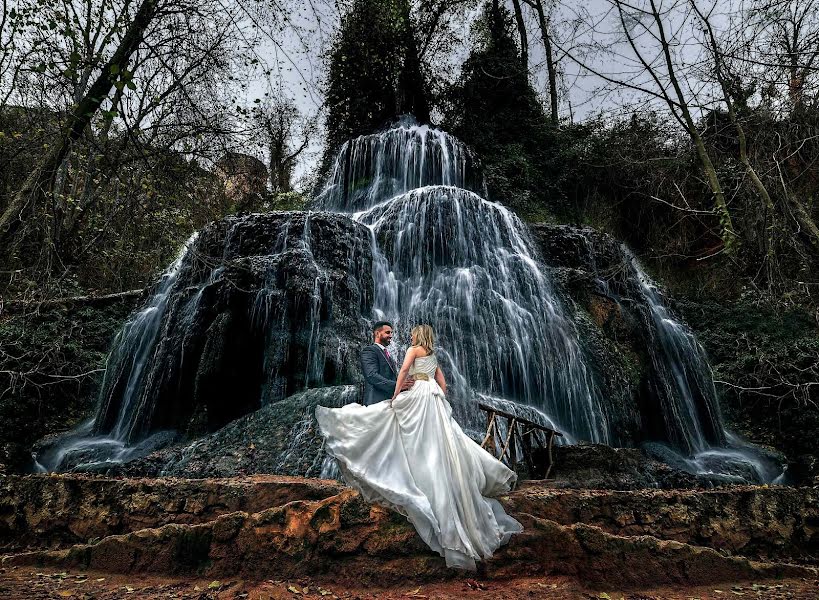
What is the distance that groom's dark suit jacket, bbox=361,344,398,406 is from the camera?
5293 mm

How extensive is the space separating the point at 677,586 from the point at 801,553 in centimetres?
178

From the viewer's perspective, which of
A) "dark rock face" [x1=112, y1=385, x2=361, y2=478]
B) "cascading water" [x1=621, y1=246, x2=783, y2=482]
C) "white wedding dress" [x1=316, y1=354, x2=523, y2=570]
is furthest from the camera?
"cascading water" [x1=621, y1=246, x2=783, y2=482]

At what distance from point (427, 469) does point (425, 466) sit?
0.13 ft

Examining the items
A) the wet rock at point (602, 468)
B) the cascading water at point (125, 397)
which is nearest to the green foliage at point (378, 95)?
the cascading water at point (125, 397)

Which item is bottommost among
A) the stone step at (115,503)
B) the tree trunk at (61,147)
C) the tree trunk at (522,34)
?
the stone step at (115,503)

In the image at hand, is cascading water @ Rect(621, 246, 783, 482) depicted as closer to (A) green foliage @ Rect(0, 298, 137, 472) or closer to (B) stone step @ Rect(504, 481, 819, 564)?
(B) stone step @ Rect(504, 481, 819, 564)

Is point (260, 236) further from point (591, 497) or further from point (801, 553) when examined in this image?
point (801, 553)

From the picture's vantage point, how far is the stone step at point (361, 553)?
4.09 m

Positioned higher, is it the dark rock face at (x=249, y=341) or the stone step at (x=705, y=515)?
the dark rock face at (x=249, y=341)

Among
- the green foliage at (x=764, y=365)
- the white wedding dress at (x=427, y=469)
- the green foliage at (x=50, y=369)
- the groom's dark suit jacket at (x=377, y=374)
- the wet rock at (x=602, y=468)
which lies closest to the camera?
the white wedding dress at (x=427, y=469)

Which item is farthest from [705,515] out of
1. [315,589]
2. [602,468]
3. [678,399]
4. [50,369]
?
[50,369]

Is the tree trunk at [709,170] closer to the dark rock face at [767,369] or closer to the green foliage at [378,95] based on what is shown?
the dark rock face at [767,369]

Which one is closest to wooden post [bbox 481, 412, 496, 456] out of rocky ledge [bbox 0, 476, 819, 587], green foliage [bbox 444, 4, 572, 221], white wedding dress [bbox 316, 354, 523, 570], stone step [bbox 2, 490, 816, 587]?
rocky ledge [bbox 0, 476, 819, 587]

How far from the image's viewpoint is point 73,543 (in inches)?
193
